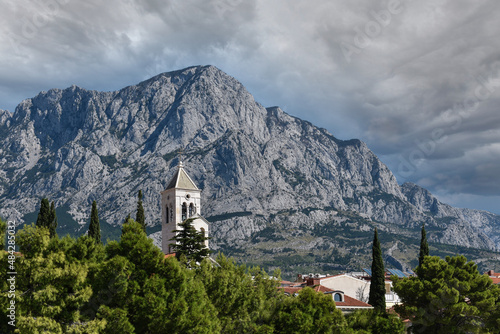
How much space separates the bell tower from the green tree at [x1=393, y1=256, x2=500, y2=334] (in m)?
33.0

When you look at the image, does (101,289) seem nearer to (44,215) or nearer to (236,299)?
(236,299)

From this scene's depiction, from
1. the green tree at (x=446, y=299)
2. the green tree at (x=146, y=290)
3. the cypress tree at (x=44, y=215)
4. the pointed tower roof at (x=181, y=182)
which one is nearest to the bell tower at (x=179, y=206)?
the pointed tower roof at (x=181, y=182)

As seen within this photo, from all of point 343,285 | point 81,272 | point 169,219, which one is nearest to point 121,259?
point 81,272

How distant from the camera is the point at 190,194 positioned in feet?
256

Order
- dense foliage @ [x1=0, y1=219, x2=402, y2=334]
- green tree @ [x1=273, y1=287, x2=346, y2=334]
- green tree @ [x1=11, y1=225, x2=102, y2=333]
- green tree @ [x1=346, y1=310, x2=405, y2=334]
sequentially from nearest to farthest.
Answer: green tree @ [x1=11, y1=225, x2=102, y2=333] < dense foliage @ [x1=0, y1=219, x2=402, y2=334] < green tree @ [x1=273, y1=287, x2=346, y2=334] < green tree @ [x1=346, y1=310, x2=405, y2=334]

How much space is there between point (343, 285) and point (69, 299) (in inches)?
2238

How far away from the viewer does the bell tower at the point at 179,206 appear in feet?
249

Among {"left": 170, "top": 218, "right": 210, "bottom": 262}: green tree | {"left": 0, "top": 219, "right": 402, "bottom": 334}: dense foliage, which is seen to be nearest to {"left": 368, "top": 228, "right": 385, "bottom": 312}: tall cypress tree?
{"left": 170, "top": 218, "right": 210, "bottom": 262}: green tree

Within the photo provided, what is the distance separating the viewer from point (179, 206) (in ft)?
251

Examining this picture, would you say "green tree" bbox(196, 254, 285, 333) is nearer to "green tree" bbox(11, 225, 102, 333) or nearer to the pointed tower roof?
"green tree" bbox(11, 225, 102, 333)

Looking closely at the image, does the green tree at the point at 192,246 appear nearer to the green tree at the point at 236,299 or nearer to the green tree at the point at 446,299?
the green tree at the point at 236,299

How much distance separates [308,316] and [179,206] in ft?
116

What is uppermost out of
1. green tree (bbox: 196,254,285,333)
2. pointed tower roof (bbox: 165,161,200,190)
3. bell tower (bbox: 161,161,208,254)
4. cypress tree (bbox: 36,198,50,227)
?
pointed tower roof (bbox: 165,161,200,190)

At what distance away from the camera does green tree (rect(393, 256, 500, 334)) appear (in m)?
54.1
